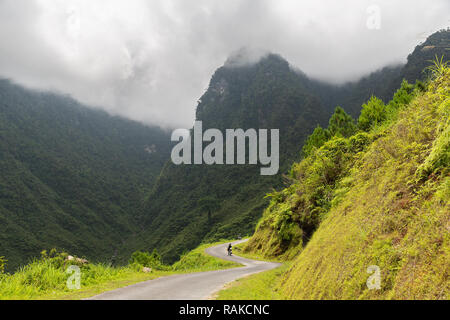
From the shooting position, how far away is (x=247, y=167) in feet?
442

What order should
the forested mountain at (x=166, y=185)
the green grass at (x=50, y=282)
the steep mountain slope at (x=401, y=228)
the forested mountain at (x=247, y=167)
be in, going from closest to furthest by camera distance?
the steep mountain slope at (x=401, y=228) → the green grass at (x=50, y=282) → the forested mountain at (x=247, y=167) → the forested mountain at (x=166, y=185)

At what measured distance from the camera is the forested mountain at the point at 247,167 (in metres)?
99.1

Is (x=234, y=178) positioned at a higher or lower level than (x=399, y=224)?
higher

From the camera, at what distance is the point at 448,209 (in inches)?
178

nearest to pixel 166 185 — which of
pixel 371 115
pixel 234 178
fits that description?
pixel 234 178

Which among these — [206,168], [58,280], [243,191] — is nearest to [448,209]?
[58,280]

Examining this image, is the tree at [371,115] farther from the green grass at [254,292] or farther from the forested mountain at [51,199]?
the forested mountain at [51,199]

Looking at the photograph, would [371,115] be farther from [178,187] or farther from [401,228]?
[178,187]

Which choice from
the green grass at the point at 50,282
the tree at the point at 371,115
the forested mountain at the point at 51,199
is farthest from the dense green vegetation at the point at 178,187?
the green grass at the point at 50,282

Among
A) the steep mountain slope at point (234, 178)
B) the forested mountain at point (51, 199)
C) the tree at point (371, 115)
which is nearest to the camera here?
the tree at point (371, 115)

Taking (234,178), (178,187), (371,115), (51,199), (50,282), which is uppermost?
(371,115)

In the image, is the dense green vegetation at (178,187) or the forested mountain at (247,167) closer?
the dense green vegetation at (178,187)

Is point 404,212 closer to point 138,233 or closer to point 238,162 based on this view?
point 238,162
